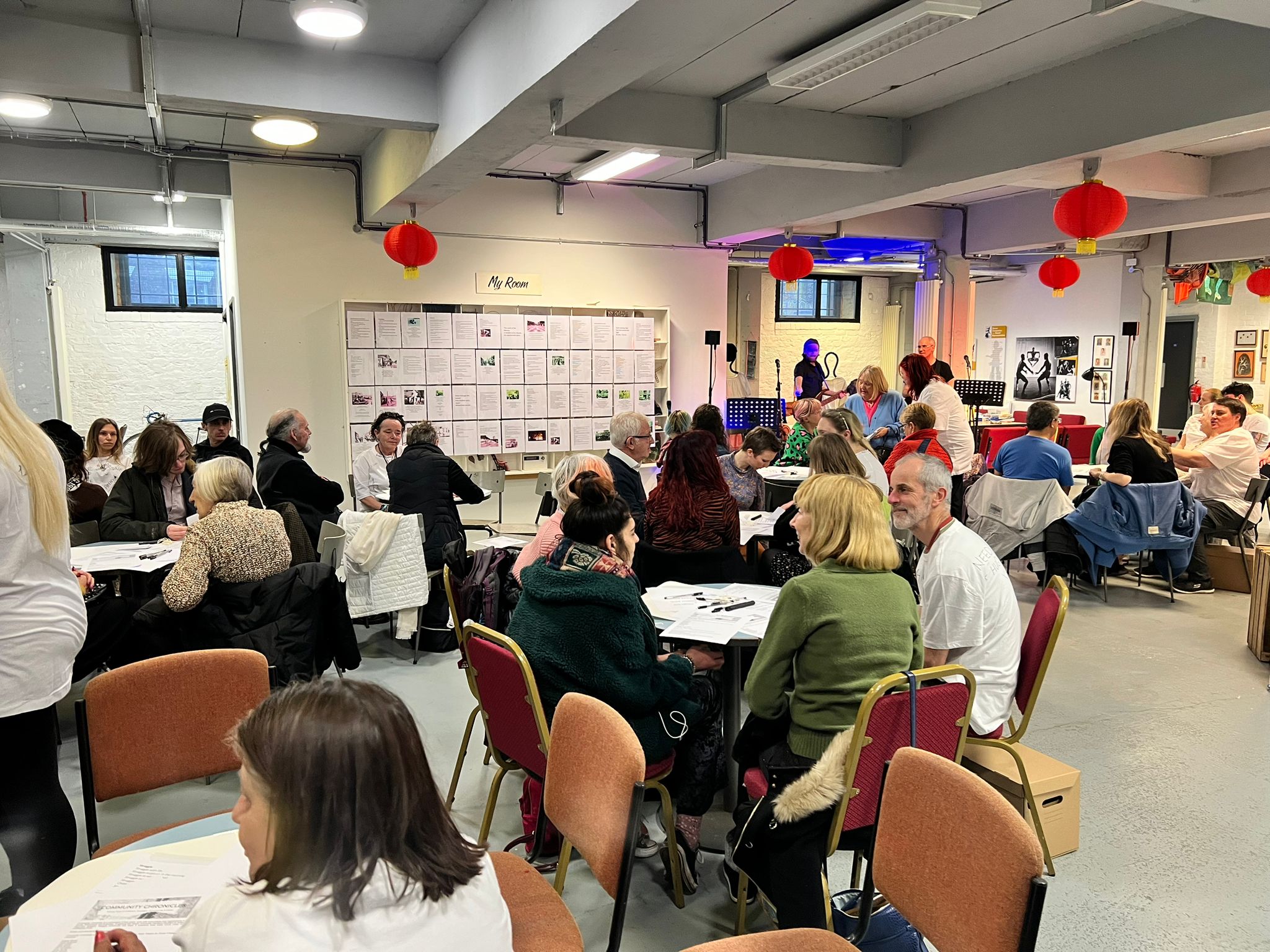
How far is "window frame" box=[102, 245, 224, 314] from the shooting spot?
999 centimetres

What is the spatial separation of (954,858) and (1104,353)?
13277 mm

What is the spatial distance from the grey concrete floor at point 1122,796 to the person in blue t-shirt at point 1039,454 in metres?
1.12

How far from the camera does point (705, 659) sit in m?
3.10

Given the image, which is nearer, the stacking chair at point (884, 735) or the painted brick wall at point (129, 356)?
the stacking chair at point (884, 735)

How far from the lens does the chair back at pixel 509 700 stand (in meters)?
2.46

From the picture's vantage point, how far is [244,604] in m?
3.46

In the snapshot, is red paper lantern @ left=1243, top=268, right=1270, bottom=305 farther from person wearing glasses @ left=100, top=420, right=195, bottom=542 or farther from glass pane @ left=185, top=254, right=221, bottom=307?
glass pane @ left=185, top=254, right=221, bottom=307

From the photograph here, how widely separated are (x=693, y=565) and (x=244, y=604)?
6.10 feet

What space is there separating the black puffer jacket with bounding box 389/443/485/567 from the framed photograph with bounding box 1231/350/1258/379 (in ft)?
43.3

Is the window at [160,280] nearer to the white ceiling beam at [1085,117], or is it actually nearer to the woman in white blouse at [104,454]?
the woman in white blouse at [104,454]

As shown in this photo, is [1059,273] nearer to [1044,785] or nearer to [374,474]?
[1044,785]

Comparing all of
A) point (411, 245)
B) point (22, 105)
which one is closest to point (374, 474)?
point (411, 245)

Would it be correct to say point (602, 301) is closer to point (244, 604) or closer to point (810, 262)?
point (810, 262)

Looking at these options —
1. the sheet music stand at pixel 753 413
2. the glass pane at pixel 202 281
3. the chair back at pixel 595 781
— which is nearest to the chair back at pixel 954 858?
the chair back at pixel 595 781
